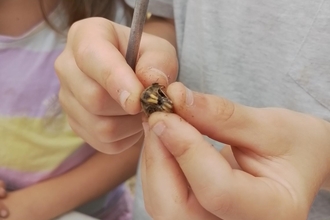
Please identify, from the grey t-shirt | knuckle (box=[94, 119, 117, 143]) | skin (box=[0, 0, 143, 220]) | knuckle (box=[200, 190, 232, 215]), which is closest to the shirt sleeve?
the grey t-shirt

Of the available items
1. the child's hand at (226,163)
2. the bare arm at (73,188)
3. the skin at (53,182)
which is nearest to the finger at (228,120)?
the child's hand at (226,163)

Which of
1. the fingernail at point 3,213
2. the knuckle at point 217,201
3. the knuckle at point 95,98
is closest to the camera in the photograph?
the knuckle at point 217,201

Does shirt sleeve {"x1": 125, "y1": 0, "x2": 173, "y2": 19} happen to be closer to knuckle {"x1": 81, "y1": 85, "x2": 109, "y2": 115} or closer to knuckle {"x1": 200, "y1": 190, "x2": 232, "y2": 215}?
knuckle {"x1": 81, "y1": 85, "x2": 109, "y2": 115}

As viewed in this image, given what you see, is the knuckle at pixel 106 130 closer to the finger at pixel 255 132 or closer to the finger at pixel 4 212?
the finger at pixel 255 132

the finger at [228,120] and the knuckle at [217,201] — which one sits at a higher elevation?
the finger at [228,120]

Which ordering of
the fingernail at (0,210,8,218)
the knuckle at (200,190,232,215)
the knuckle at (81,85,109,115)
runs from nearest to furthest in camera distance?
the knuckle at (200,190,232,215) < the knuckle at (81,85,109,115) < the fingernail at (0,210,8,218)

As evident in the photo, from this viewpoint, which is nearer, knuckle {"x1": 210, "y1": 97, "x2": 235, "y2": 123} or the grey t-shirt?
knuckle {"x1": 210, "y1": 97, "x2": 235, "y2": 123}

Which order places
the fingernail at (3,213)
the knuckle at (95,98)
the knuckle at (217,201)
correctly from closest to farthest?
1. the knuckle at (217,201)
2. the knuckle at (95,98)
3. the fingernail at (3,213)

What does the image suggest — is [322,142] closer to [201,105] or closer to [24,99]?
[201,105]
